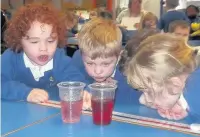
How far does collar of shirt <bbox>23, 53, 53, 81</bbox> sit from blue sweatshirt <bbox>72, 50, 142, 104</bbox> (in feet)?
0.44

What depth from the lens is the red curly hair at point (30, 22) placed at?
1.63m

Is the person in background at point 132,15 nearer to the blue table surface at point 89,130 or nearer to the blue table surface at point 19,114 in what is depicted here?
the blue table surface at point 19,114

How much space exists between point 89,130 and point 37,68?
81 centimetres

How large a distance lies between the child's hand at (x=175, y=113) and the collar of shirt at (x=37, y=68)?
2.44 ft

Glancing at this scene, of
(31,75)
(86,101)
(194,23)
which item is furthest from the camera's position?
(194,23)

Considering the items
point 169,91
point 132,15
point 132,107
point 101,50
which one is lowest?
point 132,107

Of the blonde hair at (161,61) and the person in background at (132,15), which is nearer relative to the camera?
the blonde hair at (161,61)

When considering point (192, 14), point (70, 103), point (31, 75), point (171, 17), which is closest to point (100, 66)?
point (31, 75)

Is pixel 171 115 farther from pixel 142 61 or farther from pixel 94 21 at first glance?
pixel 94 21

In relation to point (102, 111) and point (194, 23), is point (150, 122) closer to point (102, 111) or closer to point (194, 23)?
point (102, 111)

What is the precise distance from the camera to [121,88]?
1.60 m

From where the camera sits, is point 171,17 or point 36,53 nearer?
point 36,53

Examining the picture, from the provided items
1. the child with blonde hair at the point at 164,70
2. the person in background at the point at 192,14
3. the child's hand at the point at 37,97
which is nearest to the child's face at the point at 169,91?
the child with blonde hair at the point at 164,70

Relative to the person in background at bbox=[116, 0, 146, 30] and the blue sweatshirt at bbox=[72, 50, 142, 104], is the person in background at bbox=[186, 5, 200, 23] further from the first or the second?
the blue sweatshirt at bbox=[72, 50, 142, 104]
